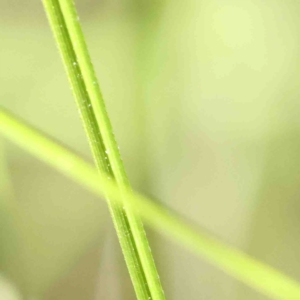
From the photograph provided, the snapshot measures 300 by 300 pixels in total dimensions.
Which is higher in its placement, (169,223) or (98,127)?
(98,127)

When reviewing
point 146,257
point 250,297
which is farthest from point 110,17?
point 250,297

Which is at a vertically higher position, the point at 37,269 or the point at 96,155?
the point at 96,155

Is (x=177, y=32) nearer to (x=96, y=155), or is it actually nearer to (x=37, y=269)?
(x=96, y=155)

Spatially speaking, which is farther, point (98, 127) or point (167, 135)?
point (167, 135)
